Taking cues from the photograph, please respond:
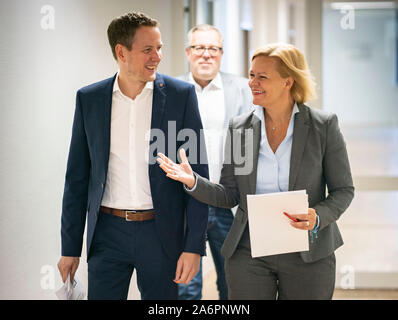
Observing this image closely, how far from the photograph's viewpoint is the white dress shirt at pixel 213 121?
3154mm

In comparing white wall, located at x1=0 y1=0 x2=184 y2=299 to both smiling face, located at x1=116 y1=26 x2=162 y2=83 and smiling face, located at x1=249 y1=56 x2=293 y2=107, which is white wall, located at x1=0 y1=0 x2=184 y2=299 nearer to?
smiling face, located at x1=116 y1=26 x2=162 y2=83

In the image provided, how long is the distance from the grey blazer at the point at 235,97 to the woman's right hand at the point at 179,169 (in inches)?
45.3

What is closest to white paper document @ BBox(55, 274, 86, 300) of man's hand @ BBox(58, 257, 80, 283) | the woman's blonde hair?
man's hand @ BBox(58, 257, 80, 283)

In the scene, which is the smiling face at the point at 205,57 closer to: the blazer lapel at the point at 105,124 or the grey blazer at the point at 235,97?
the grey blazer at the point at 235,97

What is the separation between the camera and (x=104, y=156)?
6.99ft

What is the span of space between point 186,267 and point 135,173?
416 millimetres

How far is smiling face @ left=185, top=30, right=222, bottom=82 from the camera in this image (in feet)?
10.7

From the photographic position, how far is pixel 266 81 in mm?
2178

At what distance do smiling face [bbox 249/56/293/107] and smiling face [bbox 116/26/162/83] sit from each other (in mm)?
391

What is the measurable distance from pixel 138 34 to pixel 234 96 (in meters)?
1.23

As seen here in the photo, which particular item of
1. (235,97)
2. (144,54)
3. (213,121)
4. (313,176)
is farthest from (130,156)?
(235,97)

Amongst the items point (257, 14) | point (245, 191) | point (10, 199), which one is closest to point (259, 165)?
point (245, 191)
